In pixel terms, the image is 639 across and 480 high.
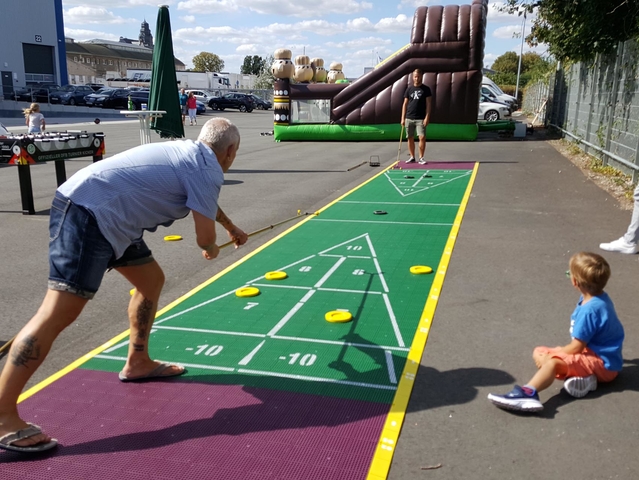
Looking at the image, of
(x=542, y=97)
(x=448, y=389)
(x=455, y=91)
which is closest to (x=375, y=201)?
(x=448, y=389)

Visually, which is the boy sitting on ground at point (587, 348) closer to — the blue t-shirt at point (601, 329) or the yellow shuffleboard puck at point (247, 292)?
the blue t-shirt at point (601, 329)

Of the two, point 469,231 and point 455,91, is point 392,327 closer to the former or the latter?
point 469,231

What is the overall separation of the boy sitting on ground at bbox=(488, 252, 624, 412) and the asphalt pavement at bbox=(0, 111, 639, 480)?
111 mm

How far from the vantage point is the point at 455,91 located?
18953 mm

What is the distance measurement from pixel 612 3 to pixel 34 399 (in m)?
14.2

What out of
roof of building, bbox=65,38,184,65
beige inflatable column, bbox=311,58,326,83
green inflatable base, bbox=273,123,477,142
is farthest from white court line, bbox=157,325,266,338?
roof of building, bbox=65,38,184,65

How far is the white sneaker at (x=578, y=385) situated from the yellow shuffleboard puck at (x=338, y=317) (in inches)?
66.9

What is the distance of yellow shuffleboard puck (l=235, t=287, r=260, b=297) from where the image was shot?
520 cm

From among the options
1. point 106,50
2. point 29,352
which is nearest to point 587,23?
point 29,352

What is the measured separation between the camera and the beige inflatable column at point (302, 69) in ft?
71.4

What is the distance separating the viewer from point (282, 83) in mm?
21047

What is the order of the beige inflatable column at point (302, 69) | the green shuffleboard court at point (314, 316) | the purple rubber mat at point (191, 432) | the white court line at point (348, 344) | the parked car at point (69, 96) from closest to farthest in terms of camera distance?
the purple rubber mat at point (191, 432) → the green shuffleboard court at point (314, 316) → the white court line at point (348, 344) → the beige inflatable column at point (302, 69) → the parked car at point (69, 96)

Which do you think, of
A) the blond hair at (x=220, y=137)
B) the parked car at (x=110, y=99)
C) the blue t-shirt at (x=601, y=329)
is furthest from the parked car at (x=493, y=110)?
the parked car at (x=110, y=99)

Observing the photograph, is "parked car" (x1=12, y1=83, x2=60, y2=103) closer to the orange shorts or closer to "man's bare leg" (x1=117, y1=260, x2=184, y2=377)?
"man's bare leg" (x1=117, y1=260, x2=184, y2=377)
